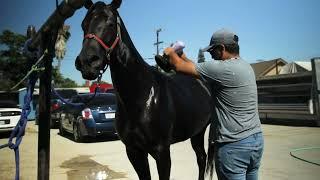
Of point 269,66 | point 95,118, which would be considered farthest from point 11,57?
point 95,118

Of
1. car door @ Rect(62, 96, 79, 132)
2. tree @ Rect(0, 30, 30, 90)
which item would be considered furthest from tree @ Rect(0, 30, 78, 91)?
car door @ Rect(62, 96, 79, 132)

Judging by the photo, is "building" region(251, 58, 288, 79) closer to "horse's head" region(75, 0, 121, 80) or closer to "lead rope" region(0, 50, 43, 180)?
"horse's head" region(75, 0, 121, 80)

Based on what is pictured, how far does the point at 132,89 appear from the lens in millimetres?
4113

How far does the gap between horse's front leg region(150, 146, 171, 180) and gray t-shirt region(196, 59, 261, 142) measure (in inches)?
40.0

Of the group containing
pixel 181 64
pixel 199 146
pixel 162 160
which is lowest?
pixel 199 146

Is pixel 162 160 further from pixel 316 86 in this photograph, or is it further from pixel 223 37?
pixel 316 86

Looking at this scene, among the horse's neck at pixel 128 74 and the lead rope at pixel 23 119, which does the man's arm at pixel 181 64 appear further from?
the lead rope at pixel 23 119

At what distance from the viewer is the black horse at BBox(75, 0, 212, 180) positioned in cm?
365

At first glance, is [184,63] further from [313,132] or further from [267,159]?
[313,132]

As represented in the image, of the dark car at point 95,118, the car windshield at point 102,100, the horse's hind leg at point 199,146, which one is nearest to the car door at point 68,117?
the dark car at point 95,118

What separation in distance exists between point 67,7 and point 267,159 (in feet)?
19.5

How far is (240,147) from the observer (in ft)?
10.0

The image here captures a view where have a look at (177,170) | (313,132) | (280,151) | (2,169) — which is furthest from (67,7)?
(313,132)

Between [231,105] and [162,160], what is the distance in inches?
50.4
